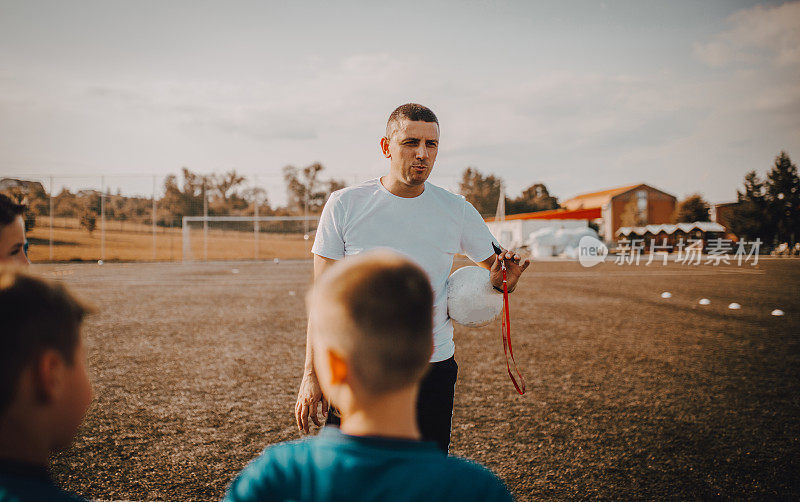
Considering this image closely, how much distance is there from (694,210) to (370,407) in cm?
6806

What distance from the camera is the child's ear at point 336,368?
1.12 metres

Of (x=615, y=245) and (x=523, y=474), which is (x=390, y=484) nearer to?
(x=523, y=474)

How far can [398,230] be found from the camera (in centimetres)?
247

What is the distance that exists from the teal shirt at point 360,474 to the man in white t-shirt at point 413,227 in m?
1.30

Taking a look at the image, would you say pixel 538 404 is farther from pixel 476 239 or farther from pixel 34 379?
pixel 34 379

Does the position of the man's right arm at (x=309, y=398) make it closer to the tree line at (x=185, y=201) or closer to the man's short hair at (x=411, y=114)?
the man's short hair at (x=411, y=114)

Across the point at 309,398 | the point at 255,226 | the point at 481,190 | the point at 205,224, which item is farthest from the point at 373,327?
the point at 481,190

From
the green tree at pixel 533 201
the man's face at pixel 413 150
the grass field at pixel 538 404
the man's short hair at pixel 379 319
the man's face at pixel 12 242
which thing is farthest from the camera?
the green tree at pixel 533 201

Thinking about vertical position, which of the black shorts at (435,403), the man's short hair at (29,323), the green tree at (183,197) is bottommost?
the black shorts at (435,403)

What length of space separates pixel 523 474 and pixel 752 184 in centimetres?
7646

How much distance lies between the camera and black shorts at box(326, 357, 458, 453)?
2438 mm

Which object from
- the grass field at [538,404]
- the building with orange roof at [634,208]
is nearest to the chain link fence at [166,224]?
the grass field at [538,404]

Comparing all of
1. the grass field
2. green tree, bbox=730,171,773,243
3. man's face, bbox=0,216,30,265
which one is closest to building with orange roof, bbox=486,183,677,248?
green tree, bbox=730,171,773,243

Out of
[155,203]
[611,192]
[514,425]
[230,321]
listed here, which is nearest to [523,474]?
[514,425]
